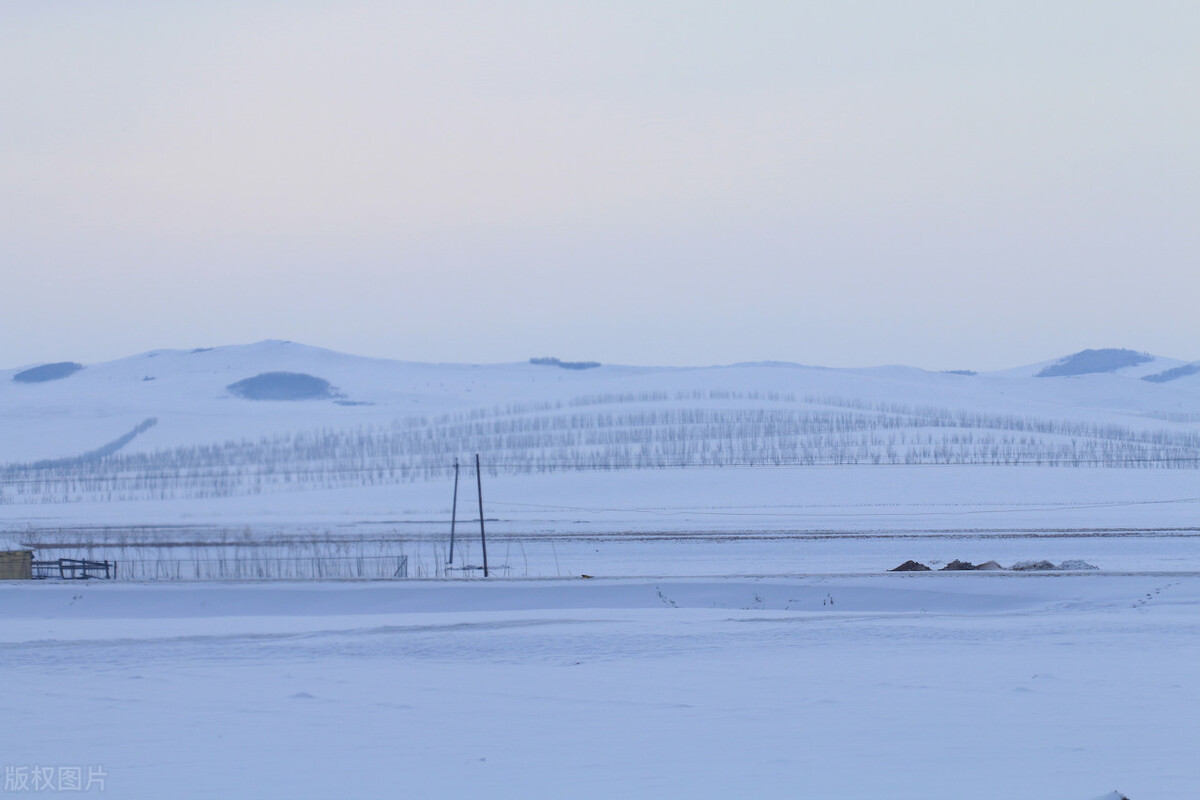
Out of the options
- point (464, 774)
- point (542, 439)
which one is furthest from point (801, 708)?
point (542, 439)

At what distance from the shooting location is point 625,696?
285 inches

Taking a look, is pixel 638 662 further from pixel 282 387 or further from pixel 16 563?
pixel 282 387

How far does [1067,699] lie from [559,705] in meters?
3.22

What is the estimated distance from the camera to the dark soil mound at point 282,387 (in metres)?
119

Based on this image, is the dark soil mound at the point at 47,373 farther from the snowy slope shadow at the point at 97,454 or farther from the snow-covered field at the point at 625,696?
the snow-covered field at the point at 625,696

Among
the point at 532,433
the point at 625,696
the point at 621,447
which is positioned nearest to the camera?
the point at 625,696

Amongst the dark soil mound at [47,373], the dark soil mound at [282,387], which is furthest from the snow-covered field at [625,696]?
the dark soil mound at [47,373]

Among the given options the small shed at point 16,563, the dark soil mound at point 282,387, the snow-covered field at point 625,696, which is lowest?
the small shed at point 16,563

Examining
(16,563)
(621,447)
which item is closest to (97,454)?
(621,447)

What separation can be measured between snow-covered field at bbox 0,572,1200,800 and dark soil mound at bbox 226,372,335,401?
110747mm

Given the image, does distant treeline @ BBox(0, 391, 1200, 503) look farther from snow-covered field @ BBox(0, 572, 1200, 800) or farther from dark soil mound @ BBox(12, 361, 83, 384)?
dark soil mound @ BBox(12, 361, 83, 384)

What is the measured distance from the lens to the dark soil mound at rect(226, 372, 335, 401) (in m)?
119

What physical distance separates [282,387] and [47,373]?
120 ft

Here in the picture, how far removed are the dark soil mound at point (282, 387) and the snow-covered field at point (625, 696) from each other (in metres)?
111
